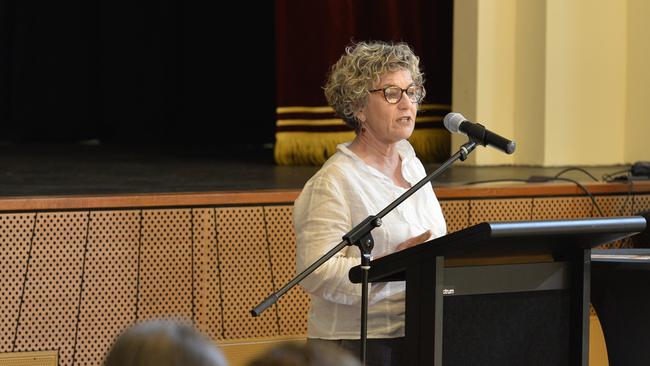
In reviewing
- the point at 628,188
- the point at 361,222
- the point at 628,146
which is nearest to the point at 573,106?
the point at 628,146

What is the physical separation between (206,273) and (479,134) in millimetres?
1629

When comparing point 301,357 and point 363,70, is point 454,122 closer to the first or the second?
point 363,70

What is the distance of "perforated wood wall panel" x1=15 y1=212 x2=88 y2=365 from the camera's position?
3816 mm

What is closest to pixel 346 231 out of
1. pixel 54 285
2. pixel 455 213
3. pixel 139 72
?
pixel 54 285

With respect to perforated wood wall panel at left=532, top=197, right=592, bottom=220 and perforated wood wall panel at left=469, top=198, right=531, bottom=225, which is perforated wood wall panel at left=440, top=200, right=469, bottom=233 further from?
perforated wood wall panel at left=532, top=197, right=592, bottom=220

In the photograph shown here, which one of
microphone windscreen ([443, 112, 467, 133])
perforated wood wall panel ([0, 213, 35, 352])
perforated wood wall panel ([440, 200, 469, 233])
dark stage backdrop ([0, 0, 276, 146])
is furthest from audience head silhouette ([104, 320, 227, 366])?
dark stage backdrop ([0, 0, 276, 146])

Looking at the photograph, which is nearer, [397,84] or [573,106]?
[397,84]

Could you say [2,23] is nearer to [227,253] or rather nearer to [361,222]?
[227,253]

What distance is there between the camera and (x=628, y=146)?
19.1 feet

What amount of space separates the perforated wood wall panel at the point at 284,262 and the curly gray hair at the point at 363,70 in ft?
3.92

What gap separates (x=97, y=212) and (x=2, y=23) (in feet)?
19.9

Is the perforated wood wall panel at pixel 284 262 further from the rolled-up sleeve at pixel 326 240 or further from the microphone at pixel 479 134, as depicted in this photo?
the microphone at pixel 479 134

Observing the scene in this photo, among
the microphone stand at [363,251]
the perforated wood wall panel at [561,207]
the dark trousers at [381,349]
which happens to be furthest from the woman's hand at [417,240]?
the perforated wood wall panel at [561,207]

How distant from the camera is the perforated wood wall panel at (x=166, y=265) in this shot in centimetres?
396
